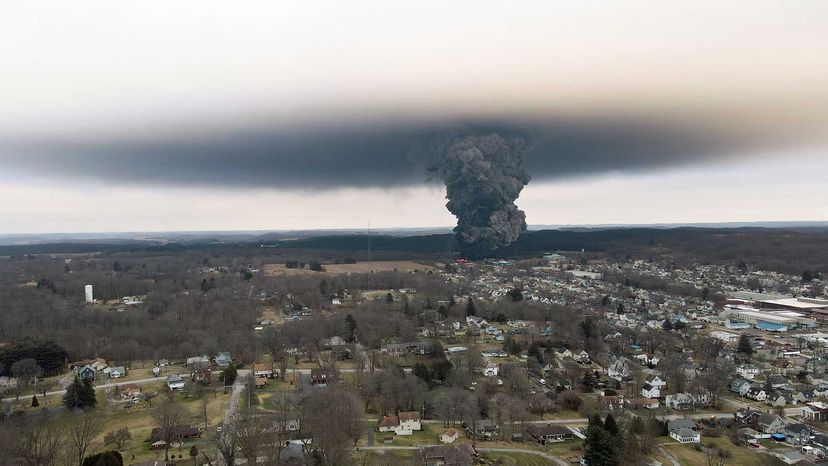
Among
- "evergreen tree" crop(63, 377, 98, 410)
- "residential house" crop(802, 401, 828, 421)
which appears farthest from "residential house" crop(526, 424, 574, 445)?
"evergreen tree" crop(63, 377, 98, 410)

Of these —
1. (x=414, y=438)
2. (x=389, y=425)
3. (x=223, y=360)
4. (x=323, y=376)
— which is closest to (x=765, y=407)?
(x=414, y=438)

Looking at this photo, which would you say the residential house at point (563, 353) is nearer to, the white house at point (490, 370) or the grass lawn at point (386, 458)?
the white house at point (490, 370)

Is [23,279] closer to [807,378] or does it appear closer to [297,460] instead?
[297,460]

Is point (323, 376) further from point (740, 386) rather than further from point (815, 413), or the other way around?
point (815, 413)

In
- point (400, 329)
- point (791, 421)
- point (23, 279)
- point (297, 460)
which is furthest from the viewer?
point (23, 279)

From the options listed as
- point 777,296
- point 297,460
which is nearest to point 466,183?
point 777,296

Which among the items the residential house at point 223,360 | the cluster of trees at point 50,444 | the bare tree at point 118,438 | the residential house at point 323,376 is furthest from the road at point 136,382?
the bare tree at point 118,438
